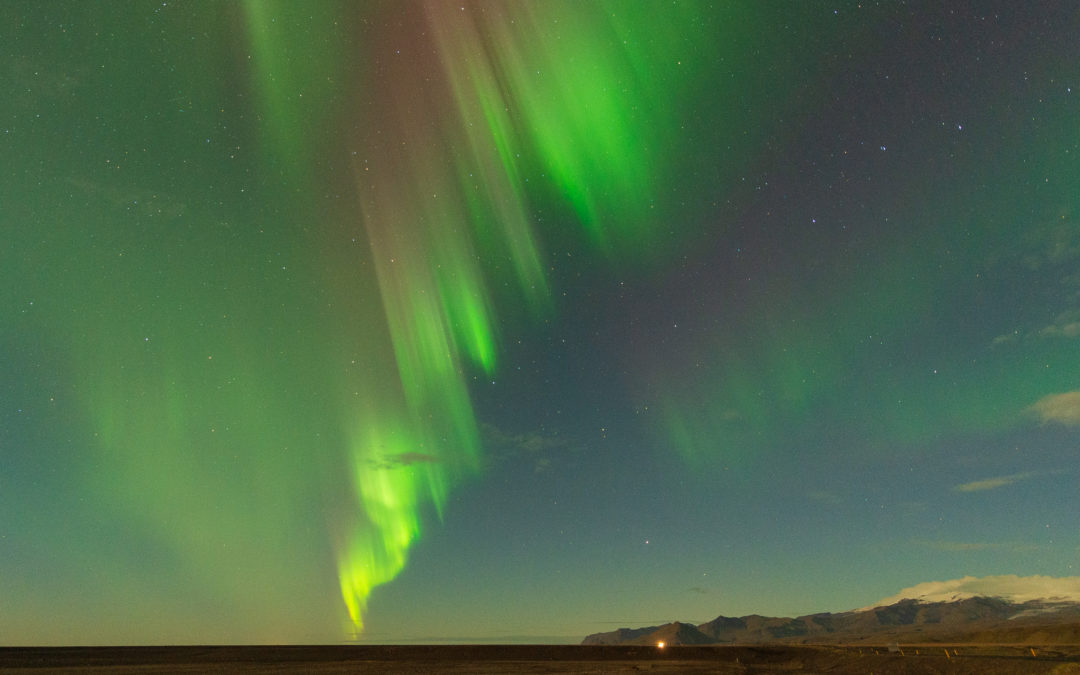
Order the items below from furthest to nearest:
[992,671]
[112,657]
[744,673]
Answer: [112,657]
[744,673]
[992,671]

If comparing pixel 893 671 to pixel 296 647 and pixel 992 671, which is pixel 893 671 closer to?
pixel 992 671

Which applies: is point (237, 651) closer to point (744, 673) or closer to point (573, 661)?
point (573, 661)

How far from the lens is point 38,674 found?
7794 centimetres

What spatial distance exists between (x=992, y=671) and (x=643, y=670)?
37700mm

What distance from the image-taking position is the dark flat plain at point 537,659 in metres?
75.2

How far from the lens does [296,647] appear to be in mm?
132625

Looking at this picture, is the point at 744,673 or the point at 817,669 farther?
the point at 817,669

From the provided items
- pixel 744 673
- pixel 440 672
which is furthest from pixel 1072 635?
pixel 440 672

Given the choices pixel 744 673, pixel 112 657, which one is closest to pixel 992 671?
pixel 744 673

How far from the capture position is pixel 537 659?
4107 inches

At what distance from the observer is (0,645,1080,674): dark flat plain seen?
75.2 meters

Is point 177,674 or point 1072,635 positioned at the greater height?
point 177,674

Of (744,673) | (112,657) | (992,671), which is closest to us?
(992,671)

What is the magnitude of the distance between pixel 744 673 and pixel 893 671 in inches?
641
